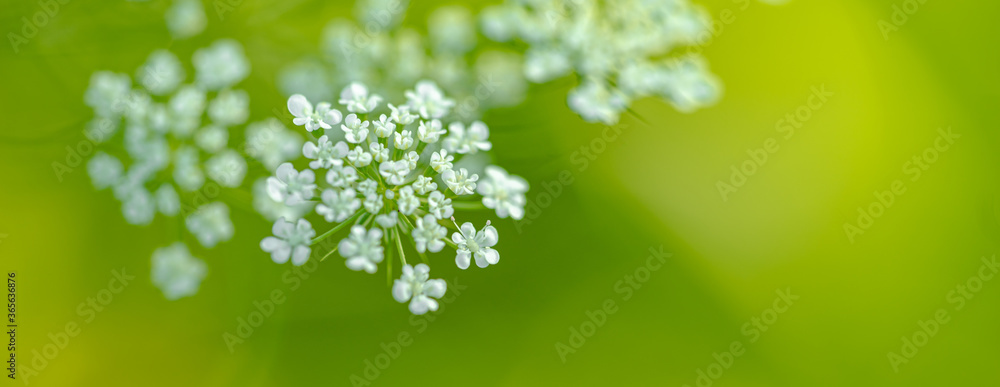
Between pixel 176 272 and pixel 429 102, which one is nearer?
pixel 429 102

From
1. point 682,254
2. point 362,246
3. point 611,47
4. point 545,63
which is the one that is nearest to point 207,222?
point 362,246

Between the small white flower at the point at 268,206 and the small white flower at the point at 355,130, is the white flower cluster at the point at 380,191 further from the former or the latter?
the small white flower at the point at 268,206

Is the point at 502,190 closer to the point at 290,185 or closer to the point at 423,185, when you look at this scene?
the point at 423,185

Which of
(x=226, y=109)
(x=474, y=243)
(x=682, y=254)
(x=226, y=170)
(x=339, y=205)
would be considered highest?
(x=226, y=109)

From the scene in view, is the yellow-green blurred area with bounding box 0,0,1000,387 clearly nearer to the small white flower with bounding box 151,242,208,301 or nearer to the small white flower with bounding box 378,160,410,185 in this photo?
the small white flower with bounding box 151,242,208,301

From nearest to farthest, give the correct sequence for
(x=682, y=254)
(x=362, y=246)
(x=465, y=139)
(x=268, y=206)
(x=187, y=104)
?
1. (x=362, y=246)
2. (x=465, y=139)
3. (x=187, y=104)
4. (x=268, y=206)
5. (x=682, y=254)

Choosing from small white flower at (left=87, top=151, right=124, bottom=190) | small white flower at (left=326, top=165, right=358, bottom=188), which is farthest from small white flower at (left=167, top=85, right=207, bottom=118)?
small white flower at (left=326, top=165, right=358, bottom=188)
